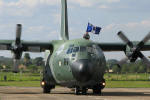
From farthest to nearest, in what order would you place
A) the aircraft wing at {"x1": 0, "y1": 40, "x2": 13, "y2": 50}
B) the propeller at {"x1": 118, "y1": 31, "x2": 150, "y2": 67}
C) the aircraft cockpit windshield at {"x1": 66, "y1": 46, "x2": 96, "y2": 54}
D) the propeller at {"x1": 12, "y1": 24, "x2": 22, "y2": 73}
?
the aircraft wing at {"x1": 0, "y1": 40, "x2": 13, "y2": 50} → the propeller at {"x1": 12, "y1": 24, "x2": 22, "y2": 73} → the propeller at {"x1": 118, "y1": 31, "x2": 150, "y2": 67} → the aircraft cockpit windshield at {"x1": 66, "y1": 46, "x2": 96, "y2": 54}

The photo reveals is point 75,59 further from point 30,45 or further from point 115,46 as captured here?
point 115,46

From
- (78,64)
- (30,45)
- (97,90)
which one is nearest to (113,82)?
(30,45)

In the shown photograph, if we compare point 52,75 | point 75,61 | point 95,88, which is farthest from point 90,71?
point 52,75

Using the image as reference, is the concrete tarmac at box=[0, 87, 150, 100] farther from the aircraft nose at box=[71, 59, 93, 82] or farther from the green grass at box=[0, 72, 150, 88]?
the green grass at box=[0, 72, 150, 88]

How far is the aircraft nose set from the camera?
73.5 ft

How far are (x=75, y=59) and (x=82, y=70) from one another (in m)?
1.40

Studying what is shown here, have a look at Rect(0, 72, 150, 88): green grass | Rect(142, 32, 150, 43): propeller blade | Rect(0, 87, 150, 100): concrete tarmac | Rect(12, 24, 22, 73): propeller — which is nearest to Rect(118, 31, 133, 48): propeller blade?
Rect(142, 32, 150, 43): propeller blade

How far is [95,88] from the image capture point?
26.1 m

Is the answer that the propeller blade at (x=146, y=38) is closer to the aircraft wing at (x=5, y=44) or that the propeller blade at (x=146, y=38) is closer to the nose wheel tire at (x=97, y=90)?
the nose wheel tire at (x=97, y=90)

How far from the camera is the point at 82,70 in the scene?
2233 centimetres

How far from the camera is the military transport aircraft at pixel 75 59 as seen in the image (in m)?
23.1

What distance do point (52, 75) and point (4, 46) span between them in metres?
5.18

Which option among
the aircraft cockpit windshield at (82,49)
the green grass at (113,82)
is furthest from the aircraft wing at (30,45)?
the green grass at (113,82)

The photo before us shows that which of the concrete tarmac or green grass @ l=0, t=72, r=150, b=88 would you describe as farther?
green grass @ l=0, t=72, r=150, b=88
